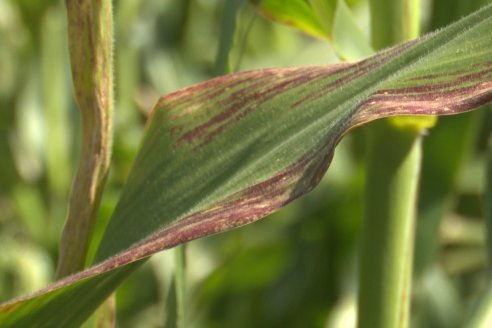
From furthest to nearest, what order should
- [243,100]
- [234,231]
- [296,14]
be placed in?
[234,231]
[296,14]
[243,100]

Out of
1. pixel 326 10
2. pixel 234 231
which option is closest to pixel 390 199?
pixel 326 10

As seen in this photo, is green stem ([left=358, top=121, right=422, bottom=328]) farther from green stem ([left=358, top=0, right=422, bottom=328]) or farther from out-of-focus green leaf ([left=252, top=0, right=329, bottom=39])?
out-of-focus green leaf ([left=252, top=0, right=329, bottom=39])

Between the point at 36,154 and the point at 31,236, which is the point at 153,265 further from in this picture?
the point at 36,154

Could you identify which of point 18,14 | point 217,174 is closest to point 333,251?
point 217,174

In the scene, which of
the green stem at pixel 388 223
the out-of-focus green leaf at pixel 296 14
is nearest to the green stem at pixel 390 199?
the green stem at pixel 388 223

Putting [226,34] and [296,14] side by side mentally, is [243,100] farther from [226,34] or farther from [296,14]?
[296,14]

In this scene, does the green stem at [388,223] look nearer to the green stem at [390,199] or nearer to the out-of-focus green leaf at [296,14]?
the green stem at [390,199]

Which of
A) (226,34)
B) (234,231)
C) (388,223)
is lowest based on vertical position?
(388,223)
